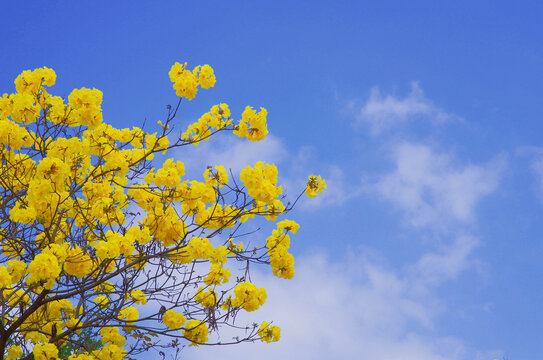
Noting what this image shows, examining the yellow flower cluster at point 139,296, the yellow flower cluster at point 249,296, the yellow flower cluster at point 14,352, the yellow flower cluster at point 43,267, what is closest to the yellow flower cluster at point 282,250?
the yellow flower cluster at point 249,296

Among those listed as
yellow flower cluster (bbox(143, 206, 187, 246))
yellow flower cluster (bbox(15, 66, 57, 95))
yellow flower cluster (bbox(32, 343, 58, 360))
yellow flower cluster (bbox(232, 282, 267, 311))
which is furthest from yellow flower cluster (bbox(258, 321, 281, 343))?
yellow flower cluster (bbox(15, 66, 57, 95))

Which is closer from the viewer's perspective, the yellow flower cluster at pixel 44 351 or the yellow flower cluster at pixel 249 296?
the yellow flower cluster at pixel 249 296

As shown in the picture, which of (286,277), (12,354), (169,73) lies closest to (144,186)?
(169,73)

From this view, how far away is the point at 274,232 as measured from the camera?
4.46m

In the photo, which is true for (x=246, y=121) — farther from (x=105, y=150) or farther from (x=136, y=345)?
(x=136, y=345)

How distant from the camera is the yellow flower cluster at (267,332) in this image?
4.55m

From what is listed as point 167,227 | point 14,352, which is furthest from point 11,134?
point 14,352

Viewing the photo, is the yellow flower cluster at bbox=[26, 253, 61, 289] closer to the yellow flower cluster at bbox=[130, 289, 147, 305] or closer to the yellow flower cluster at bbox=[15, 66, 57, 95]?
the yellow flower cluster at bbox=[130, 289, 147, 305]

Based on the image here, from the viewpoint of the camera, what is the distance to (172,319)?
14.7 ft

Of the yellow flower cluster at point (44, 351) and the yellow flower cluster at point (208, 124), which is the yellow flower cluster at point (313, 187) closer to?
the yellow flower cluster at point (208, 124)

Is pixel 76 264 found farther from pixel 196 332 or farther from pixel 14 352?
pixel 14 352

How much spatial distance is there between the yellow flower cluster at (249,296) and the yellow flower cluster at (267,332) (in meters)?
0.26

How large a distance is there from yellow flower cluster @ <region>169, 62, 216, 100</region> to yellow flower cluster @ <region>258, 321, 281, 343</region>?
2.02 meters

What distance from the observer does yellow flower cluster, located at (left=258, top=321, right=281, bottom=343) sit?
455cm
